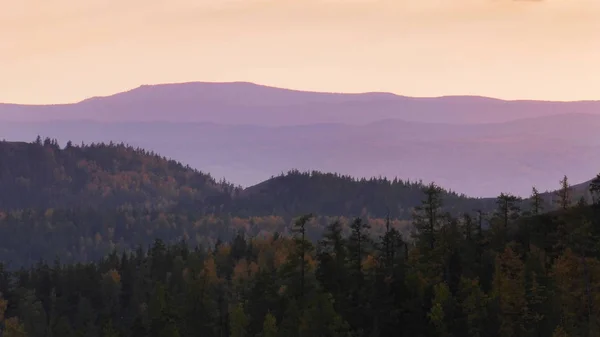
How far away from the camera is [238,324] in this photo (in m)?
120

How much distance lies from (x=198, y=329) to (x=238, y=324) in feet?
26.0

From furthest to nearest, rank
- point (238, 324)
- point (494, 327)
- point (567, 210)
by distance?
point (567, 210) → point (238, 324) → point (494, 327)

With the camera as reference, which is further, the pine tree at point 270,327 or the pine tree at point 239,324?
the pine tree at point 239,324

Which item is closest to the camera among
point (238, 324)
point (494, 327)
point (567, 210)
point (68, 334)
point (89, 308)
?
point (494, 327)

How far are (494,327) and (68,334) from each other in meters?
69.2

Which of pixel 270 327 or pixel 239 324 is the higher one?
pixel 270 327

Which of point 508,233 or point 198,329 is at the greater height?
point 508,233

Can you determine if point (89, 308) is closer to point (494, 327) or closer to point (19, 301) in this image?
point (19, 301)

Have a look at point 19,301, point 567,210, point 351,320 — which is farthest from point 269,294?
point 19,301

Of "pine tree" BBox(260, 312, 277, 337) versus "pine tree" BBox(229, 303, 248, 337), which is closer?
"pine tree" BBox(260, 312, 277, 337)

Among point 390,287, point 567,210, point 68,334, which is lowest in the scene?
point 68,334

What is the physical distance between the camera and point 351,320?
4205 inches

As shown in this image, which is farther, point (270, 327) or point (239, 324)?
point (239, 324)

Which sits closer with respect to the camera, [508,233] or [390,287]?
[390,287]
